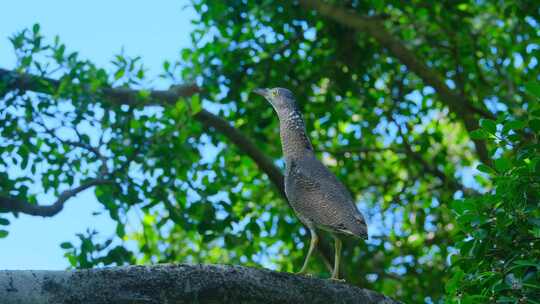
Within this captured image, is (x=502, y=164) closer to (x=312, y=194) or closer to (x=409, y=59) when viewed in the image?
(x=312, y=194)

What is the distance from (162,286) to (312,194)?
4.69 feet

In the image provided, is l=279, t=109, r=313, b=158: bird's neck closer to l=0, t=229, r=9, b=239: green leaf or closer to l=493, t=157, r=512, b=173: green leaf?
l=493, t=157, r=512, b=173: green leaf

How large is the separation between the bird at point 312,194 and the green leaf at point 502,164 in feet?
2.65

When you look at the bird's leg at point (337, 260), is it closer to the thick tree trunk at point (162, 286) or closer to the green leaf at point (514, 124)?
the thick tree trunk at point (162, 286)

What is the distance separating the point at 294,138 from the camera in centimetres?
582

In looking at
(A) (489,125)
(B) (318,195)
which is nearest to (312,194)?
(B) (318,195)

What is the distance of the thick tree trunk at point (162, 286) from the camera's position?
3990 millimetres

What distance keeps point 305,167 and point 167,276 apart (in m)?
1.57

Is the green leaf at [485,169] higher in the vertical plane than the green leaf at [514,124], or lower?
lower

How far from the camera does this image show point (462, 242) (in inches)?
200

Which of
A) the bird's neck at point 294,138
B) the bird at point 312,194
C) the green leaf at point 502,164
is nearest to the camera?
the green leaf at point 502,164

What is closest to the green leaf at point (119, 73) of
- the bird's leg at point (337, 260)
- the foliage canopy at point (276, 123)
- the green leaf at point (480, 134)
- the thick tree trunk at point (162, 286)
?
the foliage canopy at point (276, 123)

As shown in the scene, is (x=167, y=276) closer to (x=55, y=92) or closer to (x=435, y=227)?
(x=55, y=92)

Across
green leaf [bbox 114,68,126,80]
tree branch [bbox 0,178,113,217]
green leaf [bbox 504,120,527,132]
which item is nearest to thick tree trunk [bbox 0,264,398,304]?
green leaf [bbox 504,120,527,132]
